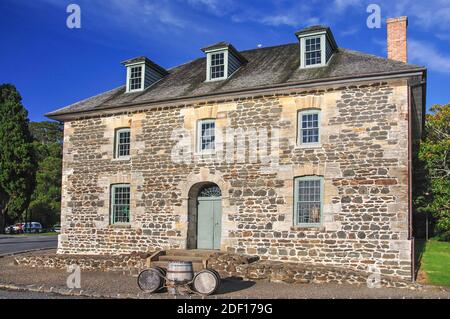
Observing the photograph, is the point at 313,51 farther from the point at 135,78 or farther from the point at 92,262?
the point at 92,262

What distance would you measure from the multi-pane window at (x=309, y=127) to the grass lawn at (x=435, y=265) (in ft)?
17.8

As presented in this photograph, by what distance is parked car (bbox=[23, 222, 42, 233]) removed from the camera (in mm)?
42344

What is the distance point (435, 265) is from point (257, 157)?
699 cm

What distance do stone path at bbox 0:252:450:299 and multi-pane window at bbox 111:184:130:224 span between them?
3.63 meters

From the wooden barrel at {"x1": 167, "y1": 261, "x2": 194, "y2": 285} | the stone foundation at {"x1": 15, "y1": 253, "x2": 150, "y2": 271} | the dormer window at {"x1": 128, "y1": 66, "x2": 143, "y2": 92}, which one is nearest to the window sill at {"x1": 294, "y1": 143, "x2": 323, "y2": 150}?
the wooden barrel at {"x1": 167, "y1": 261, "x2": 194, "y2": 285}

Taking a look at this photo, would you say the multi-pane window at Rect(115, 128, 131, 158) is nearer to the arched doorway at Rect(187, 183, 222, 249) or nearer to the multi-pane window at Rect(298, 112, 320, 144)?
the arched doorway at Rect(187, 183, 222, 249)

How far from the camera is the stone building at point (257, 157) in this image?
14.6 meters

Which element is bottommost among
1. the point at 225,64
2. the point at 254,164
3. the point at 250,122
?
the point at 254,164

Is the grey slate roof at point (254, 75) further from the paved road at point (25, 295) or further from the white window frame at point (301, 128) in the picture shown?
the paved road at point (25, 295)

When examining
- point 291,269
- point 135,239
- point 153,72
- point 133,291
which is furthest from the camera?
point 153,72
